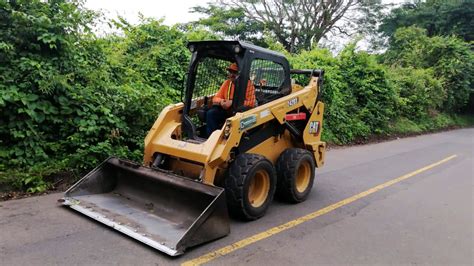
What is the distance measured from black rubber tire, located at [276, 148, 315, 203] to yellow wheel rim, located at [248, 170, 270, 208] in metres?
0.55

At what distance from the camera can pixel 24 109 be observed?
5785mm

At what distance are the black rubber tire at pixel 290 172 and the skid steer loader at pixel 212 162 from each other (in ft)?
0.05

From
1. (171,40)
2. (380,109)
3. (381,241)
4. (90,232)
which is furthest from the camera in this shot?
(380,109)

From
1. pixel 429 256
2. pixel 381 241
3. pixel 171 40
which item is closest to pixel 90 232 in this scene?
pixel 381 241

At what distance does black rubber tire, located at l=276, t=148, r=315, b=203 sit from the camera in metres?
5.72

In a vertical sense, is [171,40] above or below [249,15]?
below

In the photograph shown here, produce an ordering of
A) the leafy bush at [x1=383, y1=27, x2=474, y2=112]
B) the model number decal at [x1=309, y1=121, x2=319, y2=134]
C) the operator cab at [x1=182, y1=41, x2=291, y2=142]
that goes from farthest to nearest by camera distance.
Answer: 1. the leafy bush at [x1=383, y1=27, x2=474, y2=112]
2. the model number decal at [x1=309, y1=121, x2=319, y2=134]
3. the operator cab at [x1=182, y1=41, x2=291, y2=142]

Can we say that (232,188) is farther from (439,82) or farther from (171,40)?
(439,82)

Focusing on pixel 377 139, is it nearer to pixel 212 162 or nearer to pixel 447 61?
pixel 212 162

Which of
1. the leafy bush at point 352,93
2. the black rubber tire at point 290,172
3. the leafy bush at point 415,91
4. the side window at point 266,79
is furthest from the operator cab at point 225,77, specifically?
the leafy bush at point 415,91

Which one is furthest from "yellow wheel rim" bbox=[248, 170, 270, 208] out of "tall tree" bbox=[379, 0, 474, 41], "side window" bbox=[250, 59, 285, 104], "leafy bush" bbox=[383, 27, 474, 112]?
"tall tree" bbox=[379, 0, 474, 41]

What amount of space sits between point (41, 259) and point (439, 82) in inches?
867

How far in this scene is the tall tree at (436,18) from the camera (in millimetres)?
27219

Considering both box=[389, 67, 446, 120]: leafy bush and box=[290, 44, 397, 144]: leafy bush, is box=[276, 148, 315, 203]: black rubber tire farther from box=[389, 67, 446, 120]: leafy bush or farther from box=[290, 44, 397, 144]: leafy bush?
box=[389, 67, 446, 120]: leafy bush
